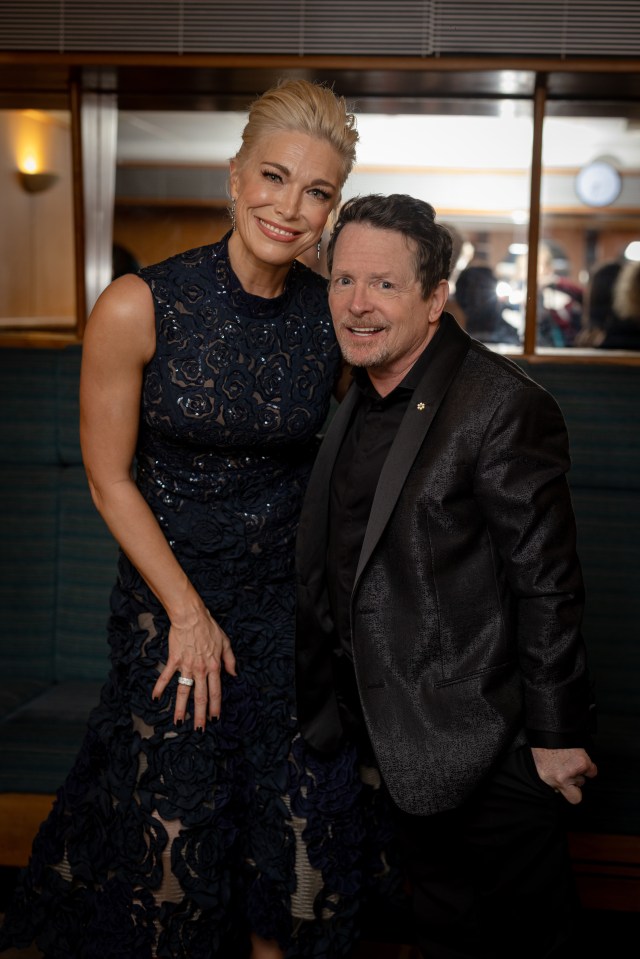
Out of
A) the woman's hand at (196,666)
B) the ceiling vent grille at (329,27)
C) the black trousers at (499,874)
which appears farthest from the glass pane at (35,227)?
the black trousers at (499,874)

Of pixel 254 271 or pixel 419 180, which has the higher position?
pixel 419 180

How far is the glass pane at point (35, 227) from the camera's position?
3771 millimetres

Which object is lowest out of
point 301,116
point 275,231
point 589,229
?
point 275,231

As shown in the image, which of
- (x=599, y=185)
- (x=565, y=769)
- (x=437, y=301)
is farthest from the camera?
(x=599, y=185)

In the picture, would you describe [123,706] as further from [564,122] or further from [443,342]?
[564,122]

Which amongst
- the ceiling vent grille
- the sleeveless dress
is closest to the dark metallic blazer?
the sleeveless dress

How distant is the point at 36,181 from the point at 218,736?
362 cm

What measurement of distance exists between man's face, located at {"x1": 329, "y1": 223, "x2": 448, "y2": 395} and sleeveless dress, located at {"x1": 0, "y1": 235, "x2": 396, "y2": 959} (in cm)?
20

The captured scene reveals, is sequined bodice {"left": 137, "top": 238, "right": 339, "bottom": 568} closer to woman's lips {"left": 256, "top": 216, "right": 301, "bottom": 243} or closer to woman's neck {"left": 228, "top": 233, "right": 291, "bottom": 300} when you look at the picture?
woman's neck {"left": 228, "top": 233, "right": 291, "bottom": 300}

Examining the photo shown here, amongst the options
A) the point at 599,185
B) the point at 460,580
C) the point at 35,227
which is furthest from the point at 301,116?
the point at 35,227

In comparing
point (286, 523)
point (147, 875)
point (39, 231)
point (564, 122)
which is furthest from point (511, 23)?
point (39, 231)

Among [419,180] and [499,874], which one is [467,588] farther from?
[419,180]

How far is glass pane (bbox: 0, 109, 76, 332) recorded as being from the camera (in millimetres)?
3771

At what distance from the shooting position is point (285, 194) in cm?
171
